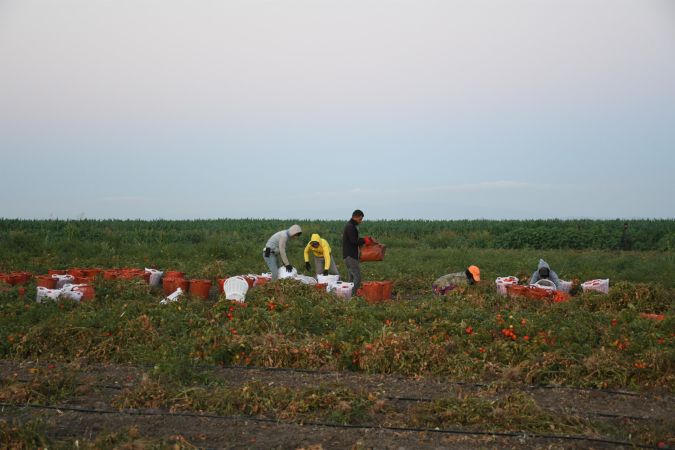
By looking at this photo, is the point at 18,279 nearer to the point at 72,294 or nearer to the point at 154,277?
the point at 154,277

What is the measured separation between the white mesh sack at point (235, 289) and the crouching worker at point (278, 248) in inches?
42.2

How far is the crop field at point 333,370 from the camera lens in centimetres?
537

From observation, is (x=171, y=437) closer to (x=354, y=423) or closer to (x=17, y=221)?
(x=354, y=423)

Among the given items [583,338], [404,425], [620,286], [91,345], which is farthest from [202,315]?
[620,286]

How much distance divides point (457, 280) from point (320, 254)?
2.43m

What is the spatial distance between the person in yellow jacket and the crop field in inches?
50.4

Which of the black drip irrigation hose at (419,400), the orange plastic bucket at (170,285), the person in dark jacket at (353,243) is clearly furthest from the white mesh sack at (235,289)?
the black drip irrigation hose at (419,400)

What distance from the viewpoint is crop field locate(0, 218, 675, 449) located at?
5.37 metres

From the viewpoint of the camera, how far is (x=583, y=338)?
24.7 ft

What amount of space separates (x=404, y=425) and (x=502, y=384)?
4.81ft

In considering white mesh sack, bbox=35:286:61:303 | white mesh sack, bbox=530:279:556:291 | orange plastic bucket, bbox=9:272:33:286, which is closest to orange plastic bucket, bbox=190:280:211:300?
white mesh sack, bbox=35:286:61:303

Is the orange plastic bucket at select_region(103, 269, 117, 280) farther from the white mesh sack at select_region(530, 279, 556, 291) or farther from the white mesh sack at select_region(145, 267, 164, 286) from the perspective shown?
the white mesh sack at select_region(530, 279, 556, 291)

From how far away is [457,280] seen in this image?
11.4m

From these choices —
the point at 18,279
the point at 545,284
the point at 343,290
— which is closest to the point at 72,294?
the point at 18,279
